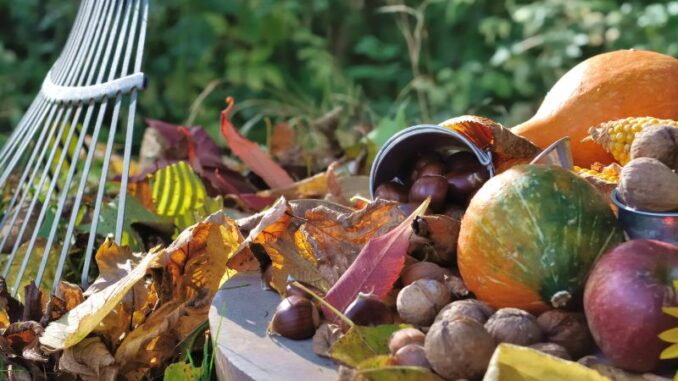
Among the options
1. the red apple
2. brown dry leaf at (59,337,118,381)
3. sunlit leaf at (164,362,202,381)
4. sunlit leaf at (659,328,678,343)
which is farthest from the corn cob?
brown dry leaf at (59,337,118,381)

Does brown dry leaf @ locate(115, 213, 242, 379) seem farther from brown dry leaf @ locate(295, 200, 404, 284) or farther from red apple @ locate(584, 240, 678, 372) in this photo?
red apple @ locate(584, 240, 678, 372)

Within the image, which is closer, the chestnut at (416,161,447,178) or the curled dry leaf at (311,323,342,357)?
the curled dry leaf at (311,323,342,357)

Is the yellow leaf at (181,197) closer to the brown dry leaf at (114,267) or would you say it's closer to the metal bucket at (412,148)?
the brown dry leaf at (114,267)

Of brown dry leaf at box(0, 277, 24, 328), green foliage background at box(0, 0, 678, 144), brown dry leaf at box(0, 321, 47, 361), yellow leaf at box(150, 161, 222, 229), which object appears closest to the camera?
brown dry leaf at box(0, 321, 47, 361)

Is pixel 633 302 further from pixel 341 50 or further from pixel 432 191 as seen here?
pixel 341 50

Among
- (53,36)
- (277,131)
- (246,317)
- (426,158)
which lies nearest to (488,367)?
(246,317)

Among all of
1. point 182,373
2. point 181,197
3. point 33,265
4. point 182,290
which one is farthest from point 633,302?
point 33,265
